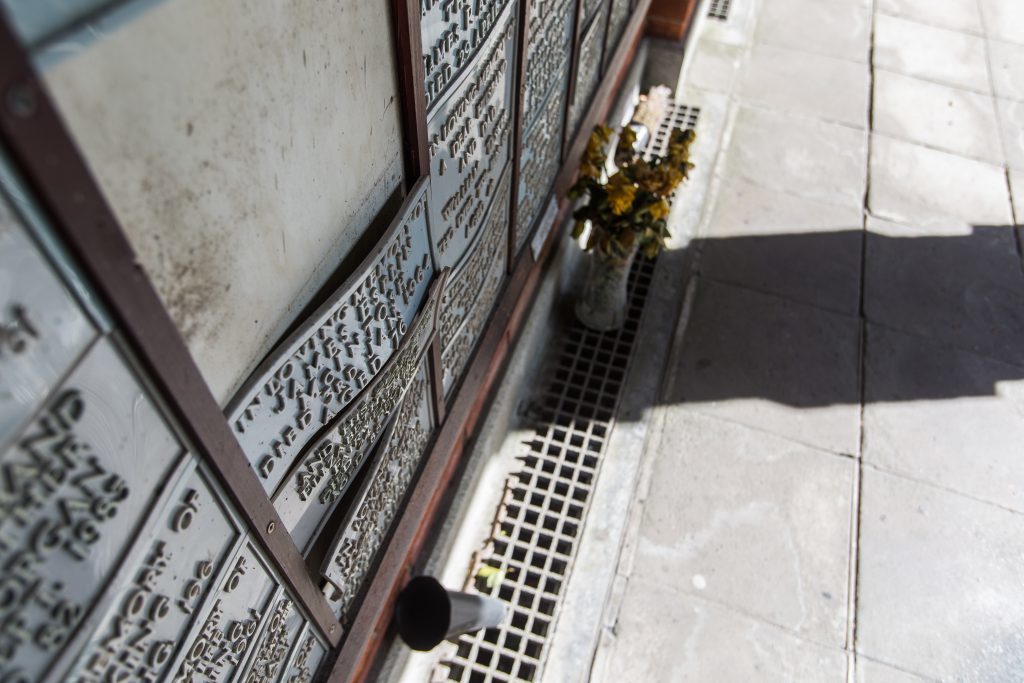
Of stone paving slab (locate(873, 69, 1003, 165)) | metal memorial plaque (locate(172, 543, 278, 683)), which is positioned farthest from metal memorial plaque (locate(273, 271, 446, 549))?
stone paving slab (locate(873, 69, 1003, 165))

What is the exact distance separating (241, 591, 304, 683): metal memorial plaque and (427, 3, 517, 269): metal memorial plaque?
1005 mm

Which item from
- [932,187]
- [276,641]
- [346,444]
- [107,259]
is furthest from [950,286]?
[107,259]

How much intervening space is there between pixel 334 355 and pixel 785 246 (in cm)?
372

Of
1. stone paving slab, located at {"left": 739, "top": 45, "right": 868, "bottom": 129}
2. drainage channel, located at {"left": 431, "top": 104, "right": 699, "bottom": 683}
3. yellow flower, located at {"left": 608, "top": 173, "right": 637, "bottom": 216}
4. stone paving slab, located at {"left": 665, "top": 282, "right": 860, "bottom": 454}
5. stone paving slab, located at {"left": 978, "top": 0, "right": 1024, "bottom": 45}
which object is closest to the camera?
drainage channel, located at {"left": 431, "top": 104, "right": 699, "bottom": 683}

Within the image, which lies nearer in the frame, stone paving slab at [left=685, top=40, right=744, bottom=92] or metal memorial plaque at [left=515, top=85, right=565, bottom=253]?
metal memorial plaque at [left=515, top=85, right=565, bottom=253]

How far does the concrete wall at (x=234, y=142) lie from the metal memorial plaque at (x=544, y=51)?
105cm

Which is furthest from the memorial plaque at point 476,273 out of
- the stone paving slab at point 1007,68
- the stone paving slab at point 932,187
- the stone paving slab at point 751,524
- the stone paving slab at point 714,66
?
the stone paving slab at point 1007,68

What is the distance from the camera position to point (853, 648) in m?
3.01

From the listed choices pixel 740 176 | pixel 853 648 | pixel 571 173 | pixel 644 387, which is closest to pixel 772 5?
pixel 740 176

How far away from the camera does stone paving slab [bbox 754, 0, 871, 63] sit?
19.7 ft

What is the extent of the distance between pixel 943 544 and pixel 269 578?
3.12 m

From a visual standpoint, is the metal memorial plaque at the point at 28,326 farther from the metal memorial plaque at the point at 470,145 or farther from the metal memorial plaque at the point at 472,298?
the metal memorial plaque at the point at 472,298

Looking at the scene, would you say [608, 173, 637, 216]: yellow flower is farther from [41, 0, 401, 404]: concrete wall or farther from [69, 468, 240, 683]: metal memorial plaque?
[69, 468, 240, 683]: metal memorial plaque

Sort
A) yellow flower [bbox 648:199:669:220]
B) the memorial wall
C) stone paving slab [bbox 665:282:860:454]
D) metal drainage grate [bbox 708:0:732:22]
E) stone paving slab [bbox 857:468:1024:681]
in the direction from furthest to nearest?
1. metal drainage grate [bbox 708:0:732:22]
2. stone paving slab [bbox 665:282:860:454]
3. yellow flower [bbox 648:199:669:220]
4. stone paving slab [bbox 857:468:1024:681]
5. the memorial wall
